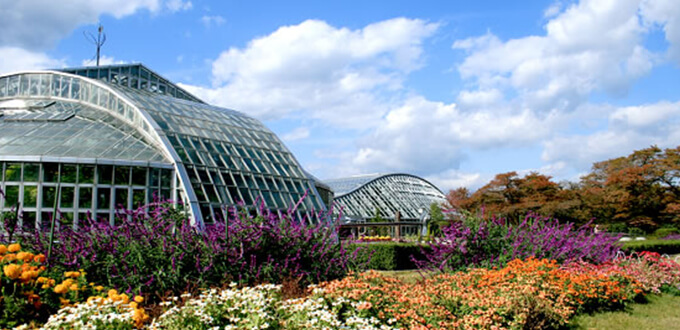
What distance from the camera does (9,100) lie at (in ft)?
77.9

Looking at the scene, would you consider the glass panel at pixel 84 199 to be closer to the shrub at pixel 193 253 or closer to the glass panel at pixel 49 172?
the glass panel at pixel 49 172

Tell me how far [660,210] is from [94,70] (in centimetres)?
3692

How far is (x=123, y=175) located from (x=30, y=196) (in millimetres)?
2710

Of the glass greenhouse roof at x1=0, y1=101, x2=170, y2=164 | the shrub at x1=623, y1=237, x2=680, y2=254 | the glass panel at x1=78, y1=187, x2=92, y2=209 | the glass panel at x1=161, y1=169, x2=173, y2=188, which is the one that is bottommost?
the shrub at x1=623, y1=237, x2=680, y2=254

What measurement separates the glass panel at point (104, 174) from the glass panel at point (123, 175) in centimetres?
21

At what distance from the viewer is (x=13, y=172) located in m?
16.8

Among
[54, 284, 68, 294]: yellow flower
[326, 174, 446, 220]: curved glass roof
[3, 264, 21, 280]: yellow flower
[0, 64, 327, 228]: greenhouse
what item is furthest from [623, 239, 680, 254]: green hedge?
[326, 174, 446, 220]: curved glass roof

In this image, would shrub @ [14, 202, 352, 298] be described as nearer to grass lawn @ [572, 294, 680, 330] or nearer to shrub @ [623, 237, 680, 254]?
grass lawn @ [572, 294, 680, 330]

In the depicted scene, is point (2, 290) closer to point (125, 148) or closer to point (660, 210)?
point (125, 148)

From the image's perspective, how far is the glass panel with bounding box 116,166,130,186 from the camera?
17.7 metres

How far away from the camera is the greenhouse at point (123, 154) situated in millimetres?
16844

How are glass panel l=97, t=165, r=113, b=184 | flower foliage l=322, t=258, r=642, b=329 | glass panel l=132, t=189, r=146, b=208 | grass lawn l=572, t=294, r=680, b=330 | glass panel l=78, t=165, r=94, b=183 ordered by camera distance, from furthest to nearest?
glass panel l=132, t=189, r=146, b=208, glass panel l=97, t=165, r=113, b=184, glass panel l=78, t=165, r=94, b=183, grass lawn l=572, t=294, r=680, b=330, flower foliage l=322, t=258, r=642, b=329

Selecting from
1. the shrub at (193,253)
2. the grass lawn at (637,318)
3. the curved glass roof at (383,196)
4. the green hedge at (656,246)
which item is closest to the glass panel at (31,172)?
the shrub at (193,253)

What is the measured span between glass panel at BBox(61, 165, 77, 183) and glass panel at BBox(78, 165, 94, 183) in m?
0.17
